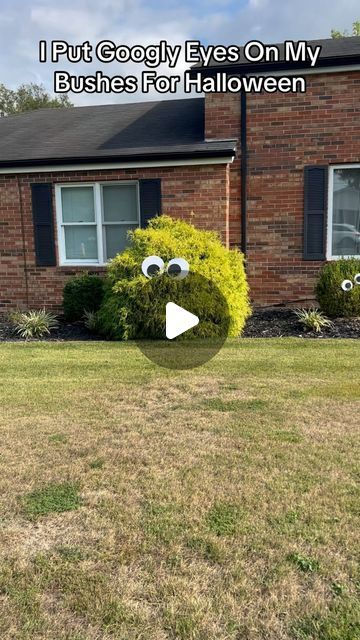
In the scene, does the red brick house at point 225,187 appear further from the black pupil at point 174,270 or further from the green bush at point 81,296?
the black pupil at point 174,270

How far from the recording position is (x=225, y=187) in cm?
911

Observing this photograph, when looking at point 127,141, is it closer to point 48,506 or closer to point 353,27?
point 48,506

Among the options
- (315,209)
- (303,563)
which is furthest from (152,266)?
(303,563)

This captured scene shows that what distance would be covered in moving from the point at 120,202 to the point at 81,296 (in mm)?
2119

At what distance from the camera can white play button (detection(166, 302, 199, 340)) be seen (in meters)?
7.21

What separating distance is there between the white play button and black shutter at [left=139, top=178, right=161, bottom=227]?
269 cm

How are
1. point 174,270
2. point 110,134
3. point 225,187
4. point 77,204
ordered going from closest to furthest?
point 174,270 < point 225,187 < point 77,204 < point 110,134

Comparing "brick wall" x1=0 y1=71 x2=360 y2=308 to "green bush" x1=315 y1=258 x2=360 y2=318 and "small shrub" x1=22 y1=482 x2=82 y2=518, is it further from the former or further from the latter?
"small shrub" x1=22 y1=482 x2=82 y2=518

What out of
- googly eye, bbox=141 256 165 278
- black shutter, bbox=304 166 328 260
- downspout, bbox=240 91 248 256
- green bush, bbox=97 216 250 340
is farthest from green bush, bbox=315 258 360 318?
googly eye, bbox=141 256 165 278

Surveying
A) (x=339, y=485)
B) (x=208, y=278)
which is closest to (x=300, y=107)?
(x=208, y=278)

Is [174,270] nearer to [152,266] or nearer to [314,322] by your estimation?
[152,266]

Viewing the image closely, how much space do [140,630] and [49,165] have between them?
28.6ft

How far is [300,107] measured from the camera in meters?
9.23

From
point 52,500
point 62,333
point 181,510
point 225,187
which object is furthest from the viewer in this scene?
point 225,187
